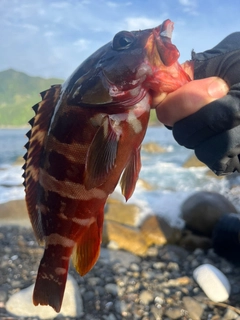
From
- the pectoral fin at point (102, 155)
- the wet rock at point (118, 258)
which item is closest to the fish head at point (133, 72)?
the pectoral fin at point (102, 155)

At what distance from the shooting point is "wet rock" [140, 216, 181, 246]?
6.42 meters

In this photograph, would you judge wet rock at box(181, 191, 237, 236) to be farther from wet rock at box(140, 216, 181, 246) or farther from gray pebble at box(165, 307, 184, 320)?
gray pebble at box(165, 307, 184, 320)

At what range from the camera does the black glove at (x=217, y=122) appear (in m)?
1.98

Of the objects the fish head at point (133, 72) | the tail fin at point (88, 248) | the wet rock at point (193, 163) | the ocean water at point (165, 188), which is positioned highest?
the fish head at point (133, 72)

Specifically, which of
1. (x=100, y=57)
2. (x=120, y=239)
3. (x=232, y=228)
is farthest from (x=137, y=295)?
(x=100, y=57)

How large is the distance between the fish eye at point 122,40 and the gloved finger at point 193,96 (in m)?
0.38

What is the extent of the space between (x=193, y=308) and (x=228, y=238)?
6.16 ft

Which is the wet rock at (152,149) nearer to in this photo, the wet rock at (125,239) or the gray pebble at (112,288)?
the wet rock at (125,239)

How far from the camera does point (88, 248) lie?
2213 millimetres

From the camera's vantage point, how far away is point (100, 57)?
2.04 m

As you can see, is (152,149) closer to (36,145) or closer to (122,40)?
(36,145)

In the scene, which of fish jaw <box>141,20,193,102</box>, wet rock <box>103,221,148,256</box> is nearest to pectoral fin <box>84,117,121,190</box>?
fish jaw <box>141,20,193,102</box>

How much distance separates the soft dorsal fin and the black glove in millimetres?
806

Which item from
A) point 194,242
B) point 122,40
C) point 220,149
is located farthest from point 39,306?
point 194,242
